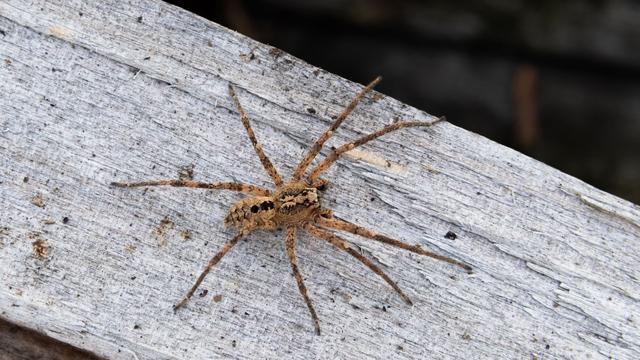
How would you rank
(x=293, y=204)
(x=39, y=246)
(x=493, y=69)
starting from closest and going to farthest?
1. (x=39, y=246)
2. (x=293, y=204)
3. (x=493, y=69)

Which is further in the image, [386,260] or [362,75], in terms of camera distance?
[362,75]

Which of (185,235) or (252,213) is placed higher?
(252,213)

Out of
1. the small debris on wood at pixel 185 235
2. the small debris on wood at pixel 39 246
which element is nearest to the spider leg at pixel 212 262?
the small debris on wood at pixel 185 235

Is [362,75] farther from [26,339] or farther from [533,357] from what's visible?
[26,339]

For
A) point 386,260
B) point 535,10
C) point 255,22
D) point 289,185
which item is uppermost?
point 535,10

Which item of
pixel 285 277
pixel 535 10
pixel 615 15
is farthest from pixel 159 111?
pixel 615 15

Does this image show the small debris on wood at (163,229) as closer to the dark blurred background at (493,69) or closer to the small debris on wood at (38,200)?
the small debris on wood at (38,200)

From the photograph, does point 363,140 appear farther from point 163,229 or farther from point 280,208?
point 163,229

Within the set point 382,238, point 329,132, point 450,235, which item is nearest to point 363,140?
point 329,132
